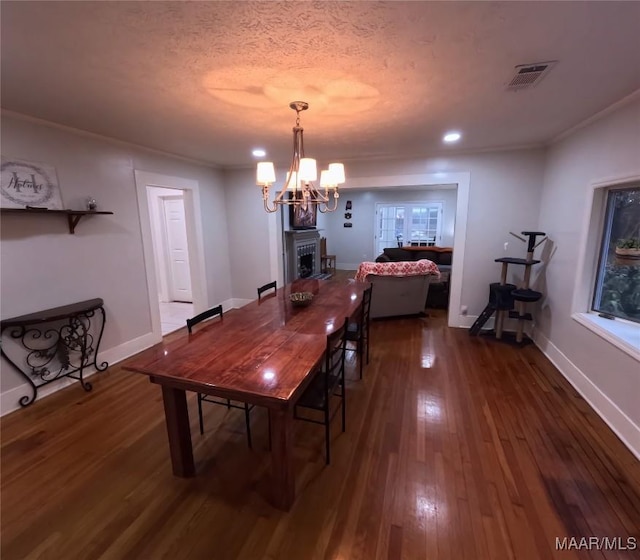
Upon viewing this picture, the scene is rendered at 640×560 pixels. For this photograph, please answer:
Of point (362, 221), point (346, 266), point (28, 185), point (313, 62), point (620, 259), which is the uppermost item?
point (313, 62)

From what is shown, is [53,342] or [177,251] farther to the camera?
[177,251]

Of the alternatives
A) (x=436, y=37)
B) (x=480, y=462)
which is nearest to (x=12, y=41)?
(x=436, y=37)

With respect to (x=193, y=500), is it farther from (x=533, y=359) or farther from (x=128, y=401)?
(x=533, y=359)

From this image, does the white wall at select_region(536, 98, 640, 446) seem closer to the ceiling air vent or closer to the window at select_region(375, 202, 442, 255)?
the ceiling air vent

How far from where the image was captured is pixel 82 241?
9.76 ft

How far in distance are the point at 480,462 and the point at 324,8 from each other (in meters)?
2.60

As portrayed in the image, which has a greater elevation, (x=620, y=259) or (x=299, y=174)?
(x=299, y=174)

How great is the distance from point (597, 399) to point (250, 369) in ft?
9.10

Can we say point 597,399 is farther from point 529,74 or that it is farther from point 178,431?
point 178,431

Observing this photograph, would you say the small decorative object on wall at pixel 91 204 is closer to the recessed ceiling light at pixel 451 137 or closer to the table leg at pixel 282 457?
the table leg at pixel 282 457

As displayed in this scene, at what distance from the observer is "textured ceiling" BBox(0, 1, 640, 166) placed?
127 centimetres

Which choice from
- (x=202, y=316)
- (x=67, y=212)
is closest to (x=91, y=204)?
(x=67, y=212)

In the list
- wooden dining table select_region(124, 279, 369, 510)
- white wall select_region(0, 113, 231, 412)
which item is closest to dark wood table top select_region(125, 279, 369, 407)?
wooden dining table select_region(124, 279, 369, 510)

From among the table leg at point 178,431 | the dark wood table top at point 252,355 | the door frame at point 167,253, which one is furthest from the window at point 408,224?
the table leg at point 178,431
